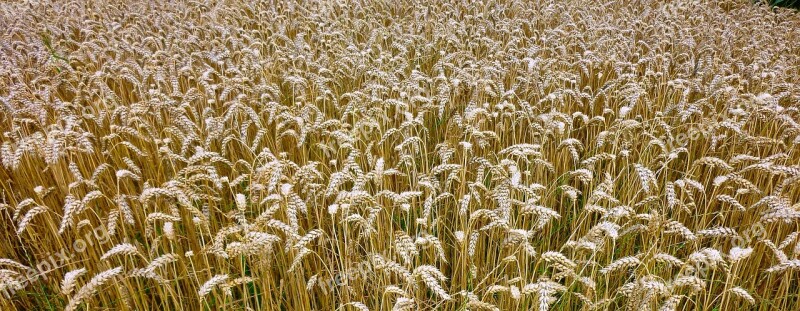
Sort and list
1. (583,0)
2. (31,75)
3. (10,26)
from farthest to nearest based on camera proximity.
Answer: (583,0) < (10,26) < (31,75)

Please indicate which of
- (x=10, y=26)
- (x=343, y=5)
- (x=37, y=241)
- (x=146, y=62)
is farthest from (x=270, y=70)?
(x=10, y=26)

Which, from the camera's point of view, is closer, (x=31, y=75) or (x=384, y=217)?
(x=384, y=217)

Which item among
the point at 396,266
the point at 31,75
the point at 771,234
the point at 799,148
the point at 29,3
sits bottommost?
the point at 771,234

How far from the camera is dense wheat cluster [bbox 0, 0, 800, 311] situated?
154 cm

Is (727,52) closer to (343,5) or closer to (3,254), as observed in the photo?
(343,5)

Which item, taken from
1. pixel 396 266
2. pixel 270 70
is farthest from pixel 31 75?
pixel 396 266

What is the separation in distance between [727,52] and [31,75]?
4392mm

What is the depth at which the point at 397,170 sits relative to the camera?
1875 millimetres

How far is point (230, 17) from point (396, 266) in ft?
11.5

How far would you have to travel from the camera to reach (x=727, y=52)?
3182mm

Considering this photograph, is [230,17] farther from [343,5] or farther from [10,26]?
[10,26]

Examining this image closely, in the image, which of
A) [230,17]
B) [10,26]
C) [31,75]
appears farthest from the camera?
[230,17]

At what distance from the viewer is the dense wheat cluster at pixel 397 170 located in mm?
1539

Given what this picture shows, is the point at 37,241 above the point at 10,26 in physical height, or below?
below
